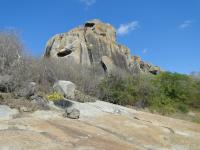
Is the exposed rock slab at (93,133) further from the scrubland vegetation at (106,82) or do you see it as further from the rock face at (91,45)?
the rock face at (91,45)

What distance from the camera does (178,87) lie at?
3094cm

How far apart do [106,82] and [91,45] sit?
29.1 m

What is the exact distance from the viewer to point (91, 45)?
178 ft

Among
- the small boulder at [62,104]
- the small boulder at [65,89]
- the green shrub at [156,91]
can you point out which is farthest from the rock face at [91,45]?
the small boulder at [62,104]

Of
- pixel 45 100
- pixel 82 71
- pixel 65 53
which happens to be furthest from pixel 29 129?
pixel 65 53

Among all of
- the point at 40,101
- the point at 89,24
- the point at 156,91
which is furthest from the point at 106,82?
the point at 89,24

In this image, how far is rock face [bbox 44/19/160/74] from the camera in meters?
50.5

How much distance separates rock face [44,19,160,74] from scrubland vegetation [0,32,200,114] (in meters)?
17.6

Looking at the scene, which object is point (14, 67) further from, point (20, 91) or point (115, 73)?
point (115, 73)

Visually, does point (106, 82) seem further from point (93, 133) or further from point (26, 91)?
A: point (93, 133)

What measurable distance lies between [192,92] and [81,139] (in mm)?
23135

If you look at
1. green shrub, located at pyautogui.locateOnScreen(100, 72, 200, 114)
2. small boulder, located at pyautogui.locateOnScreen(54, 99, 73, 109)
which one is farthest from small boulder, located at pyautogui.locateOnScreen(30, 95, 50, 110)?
green shrub, located at pyautogui.locateOnScreen(100, 72, 200, 114)

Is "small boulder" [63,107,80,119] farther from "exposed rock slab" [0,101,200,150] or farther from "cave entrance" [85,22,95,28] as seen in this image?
"cave entrance" [85,22,95,28]

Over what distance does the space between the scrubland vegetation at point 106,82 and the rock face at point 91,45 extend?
17581 millimetres
